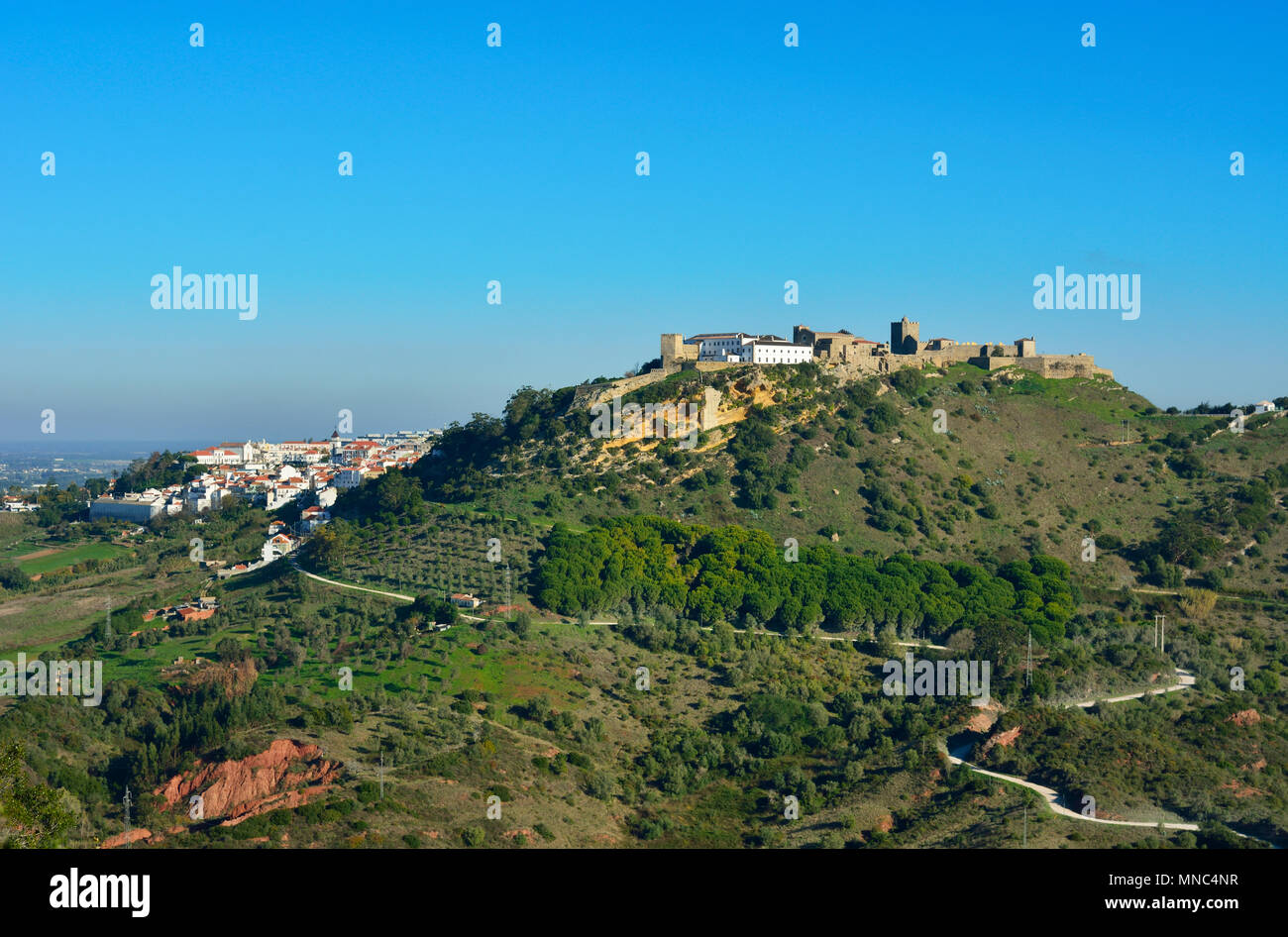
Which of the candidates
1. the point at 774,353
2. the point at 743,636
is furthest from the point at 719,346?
the point at 743,636

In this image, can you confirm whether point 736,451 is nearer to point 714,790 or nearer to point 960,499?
point 960,499

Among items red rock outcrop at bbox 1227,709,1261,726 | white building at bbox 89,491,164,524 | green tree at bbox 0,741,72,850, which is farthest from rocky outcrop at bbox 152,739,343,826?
white building at bbox 89,491,164,524

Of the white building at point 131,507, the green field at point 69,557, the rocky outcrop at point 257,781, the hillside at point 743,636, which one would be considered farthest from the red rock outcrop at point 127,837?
the white building at point 131,507

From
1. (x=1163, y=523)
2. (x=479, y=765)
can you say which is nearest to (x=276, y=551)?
(x=479, y=765)

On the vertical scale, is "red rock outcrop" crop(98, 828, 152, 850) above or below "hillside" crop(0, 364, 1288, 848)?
below

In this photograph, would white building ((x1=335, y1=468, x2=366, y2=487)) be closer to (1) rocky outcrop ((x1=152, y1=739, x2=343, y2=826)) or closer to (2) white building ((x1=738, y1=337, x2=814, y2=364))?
A: (2) white building ((x1=738, y1=337, x2=814, y2=364))

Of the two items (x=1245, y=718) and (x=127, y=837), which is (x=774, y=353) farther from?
(x=127, y=837)
